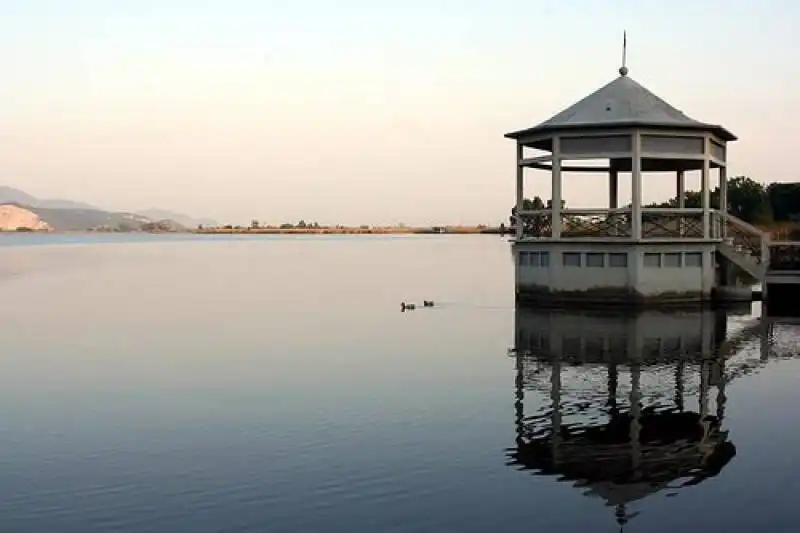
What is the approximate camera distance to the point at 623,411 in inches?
744

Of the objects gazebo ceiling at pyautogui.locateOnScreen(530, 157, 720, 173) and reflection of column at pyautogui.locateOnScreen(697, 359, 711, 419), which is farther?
gazebo ceiling at pyautogui.locateOnScreen(530, 157, 720, 173)

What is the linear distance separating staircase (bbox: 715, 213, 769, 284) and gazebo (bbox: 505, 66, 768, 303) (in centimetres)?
5

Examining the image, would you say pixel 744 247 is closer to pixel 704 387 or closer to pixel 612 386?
pixel 704 387

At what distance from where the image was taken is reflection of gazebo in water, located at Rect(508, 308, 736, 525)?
14.7m

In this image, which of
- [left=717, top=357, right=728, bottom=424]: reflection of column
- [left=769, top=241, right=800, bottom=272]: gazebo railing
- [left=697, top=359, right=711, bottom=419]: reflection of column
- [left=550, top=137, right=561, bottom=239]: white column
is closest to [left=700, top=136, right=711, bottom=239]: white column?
[left=769, top=241, right=800, bottom=272]: gazebo railing

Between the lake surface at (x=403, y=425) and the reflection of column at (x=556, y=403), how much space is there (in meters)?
0.08

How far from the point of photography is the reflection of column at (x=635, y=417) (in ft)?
51.0

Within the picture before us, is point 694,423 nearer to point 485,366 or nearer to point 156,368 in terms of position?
point 485,366

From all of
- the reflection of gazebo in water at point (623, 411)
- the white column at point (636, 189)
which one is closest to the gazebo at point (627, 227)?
the white column at point (636, 189)

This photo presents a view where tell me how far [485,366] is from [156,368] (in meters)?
8.35

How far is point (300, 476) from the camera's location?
47.4ft

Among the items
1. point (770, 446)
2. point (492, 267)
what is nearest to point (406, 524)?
point (770, 446)

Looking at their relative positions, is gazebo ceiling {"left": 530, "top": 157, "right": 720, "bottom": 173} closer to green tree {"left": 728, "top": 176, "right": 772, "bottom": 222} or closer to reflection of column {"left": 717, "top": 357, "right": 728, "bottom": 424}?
reflection of column {"left": 717, "top": 357, "right": 728, "bottom": 424}

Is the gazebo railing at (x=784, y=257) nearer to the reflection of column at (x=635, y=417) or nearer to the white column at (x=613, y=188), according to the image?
the white column at (x=613, y=188)
